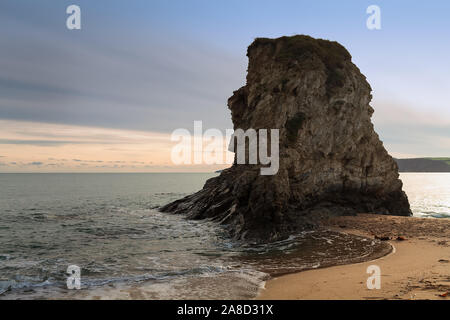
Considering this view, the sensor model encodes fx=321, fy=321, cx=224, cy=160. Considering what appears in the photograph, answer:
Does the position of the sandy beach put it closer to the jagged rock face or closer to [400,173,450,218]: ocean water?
the jagged rock face

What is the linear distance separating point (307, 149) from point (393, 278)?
1464 cm

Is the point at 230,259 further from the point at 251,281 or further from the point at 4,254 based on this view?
the point at 4,254

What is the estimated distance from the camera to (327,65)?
27156 mm

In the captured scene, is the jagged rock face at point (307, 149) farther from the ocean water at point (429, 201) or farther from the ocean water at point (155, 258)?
the ocean water at point (429, 201)

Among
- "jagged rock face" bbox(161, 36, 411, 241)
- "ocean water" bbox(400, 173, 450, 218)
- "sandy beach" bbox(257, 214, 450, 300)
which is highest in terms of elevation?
"jagged rock face" bbox(161, 36, 411, 241)

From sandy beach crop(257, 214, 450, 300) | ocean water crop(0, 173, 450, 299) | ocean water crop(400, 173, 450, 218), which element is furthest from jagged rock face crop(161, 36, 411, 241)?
sandy beach crop(257, 214, 450, 300)

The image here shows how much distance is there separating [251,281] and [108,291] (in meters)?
4.82

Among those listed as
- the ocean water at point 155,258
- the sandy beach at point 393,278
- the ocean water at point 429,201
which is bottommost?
the ocean water at point 429,201

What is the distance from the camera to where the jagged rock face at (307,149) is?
21.3 m

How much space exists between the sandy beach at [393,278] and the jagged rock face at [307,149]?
6.67 meters

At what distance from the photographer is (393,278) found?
10.7m

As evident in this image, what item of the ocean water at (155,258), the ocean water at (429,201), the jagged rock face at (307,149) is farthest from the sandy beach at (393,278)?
the ocean water at (429,201)

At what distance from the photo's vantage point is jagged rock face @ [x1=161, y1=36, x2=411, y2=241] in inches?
840

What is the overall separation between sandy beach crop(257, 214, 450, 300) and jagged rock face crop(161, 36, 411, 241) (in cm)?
667
